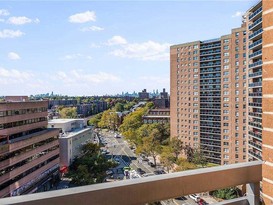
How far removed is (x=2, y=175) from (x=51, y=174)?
5.77 metres

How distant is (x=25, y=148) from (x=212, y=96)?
56.0ft

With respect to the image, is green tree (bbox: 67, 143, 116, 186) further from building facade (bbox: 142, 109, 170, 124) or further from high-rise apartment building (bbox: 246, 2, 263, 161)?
building facade (bbox: 142, 109, 170, 124)

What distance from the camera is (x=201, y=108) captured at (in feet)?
87.3

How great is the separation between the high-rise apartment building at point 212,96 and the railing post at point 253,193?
2279cm

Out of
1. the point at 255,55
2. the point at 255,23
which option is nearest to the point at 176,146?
the point at 255,55

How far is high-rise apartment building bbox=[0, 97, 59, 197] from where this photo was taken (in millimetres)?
14656

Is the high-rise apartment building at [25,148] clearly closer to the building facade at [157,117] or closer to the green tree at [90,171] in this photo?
the green tree at [90,171]

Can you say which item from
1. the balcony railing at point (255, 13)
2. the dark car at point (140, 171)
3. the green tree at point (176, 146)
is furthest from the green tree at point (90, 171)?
the balcony railing at point (255, 13)

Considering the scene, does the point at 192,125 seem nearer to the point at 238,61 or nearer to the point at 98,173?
the point at 238,61

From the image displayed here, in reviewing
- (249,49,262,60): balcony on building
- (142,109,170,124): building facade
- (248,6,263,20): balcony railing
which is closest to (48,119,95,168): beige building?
(142,109,170,124): building facade

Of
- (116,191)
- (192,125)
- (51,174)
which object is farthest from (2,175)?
(192,125)

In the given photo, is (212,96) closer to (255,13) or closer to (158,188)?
(255,13)

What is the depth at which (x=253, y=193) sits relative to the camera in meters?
1.29

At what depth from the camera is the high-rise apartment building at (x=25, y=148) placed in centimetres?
1466
